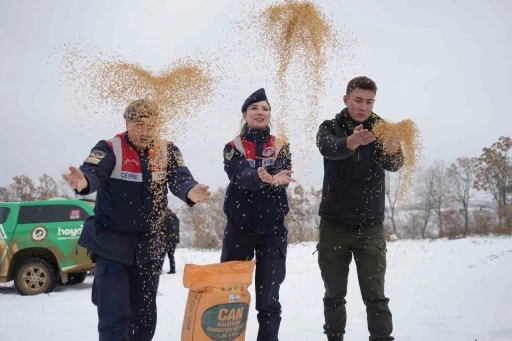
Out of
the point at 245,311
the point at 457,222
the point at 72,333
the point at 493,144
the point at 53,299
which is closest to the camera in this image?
the point at 245,311

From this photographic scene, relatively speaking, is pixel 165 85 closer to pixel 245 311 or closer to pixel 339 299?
pixel 245 311

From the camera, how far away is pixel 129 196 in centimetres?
315

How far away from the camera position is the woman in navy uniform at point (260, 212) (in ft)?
11.4

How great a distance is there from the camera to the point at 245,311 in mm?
3275

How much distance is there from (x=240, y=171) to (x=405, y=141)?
1.32m

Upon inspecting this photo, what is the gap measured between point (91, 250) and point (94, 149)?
714 millimetres

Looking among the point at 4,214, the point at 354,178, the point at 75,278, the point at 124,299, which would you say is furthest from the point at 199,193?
the point at 75,278

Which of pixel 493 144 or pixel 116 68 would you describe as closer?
pixel 116 68

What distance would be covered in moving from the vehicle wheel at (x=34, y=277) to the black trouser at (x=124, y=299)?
20.3 feet

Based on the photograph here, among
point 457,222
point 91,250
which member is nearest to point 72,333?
point 91,250

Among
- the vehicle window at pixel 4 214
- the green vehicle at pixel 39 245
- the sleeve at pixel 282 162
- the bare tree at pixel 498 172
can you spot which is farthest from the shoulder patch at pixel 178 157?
the bare tree at pixel 498 172

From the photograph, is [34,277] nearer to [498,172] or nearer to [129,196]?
[129,196]

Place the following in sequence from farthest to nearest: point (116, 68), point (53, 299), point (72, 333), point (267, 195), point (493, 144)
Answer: point (493, 144), point (53, 299), point (72, 333), point (267, 195), point (116, 68)

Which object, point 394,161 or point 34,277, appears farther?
point 34,277
